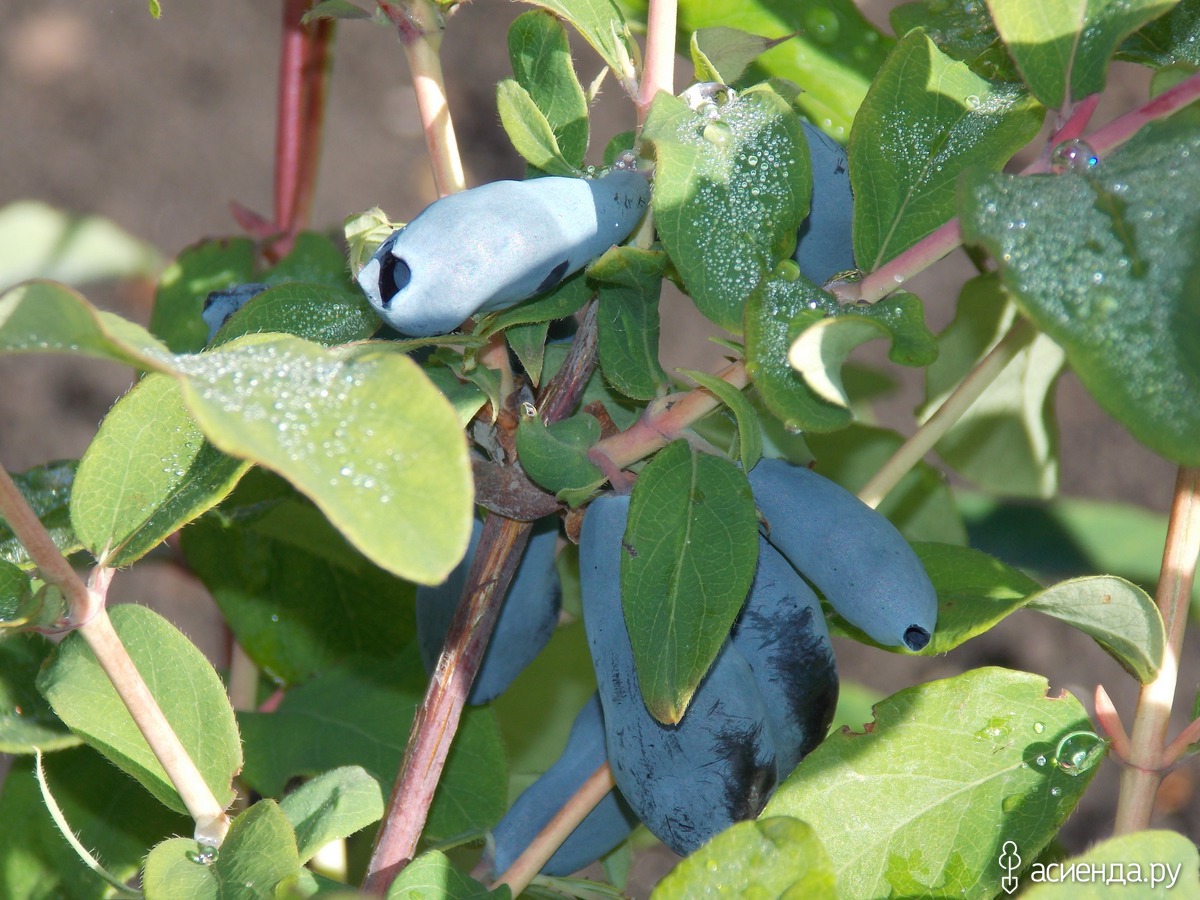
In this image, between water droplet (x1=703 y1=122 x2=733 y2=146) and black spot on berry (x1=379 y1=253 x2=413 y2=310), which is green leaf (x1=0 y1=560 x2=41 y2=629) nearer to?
black spot on berry (x1=379 y1=253 x2=413 y2=310)

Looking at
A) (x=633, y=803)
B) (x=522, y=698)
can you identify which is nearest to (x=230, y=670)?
(x=522, y=698)

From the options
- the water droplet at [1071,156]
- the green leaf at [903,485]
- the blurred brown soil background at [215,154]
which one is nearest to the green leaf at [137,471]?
the water droplet at [1071,156]

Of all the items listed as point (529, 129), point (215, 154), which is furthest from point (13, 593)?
point (215, 154)

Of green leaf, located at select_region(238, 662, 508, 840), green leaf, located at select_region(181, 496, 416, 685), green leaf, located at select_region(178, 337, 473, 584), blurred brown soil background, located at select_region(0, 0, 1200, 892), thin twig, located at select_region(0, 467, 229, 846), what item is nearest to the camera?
green leaf, located at select_region(178, 337, 473, 584)

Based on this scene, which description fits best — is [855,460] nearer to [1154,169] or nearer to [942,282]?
[1154,169]

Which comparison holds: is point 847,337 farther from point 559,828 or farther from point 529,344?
point 559,828

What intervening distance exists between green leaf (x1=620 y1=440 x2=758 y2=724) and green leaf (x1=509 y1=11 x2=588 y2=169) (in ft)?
0.49

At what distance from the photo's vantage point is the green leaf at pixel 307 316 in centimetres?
52

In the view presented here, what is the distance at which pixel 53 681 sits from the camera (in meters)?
0.52

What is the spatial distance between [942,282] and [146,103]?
1279 mm

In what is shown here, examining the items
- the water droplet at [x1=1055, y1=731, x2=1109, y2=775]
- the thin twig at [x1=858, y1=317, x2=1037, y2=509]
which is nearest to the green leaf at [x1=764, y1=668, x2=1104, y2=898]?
the water droplet at [x1=1055, y1=731, x2=1109, y2=775]

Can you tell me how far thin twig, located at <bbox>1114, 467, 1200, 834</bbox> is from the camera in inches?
20.6

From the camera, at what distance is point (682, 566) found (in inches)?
17.5

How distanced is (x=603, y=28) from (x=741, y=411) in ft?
0.61
